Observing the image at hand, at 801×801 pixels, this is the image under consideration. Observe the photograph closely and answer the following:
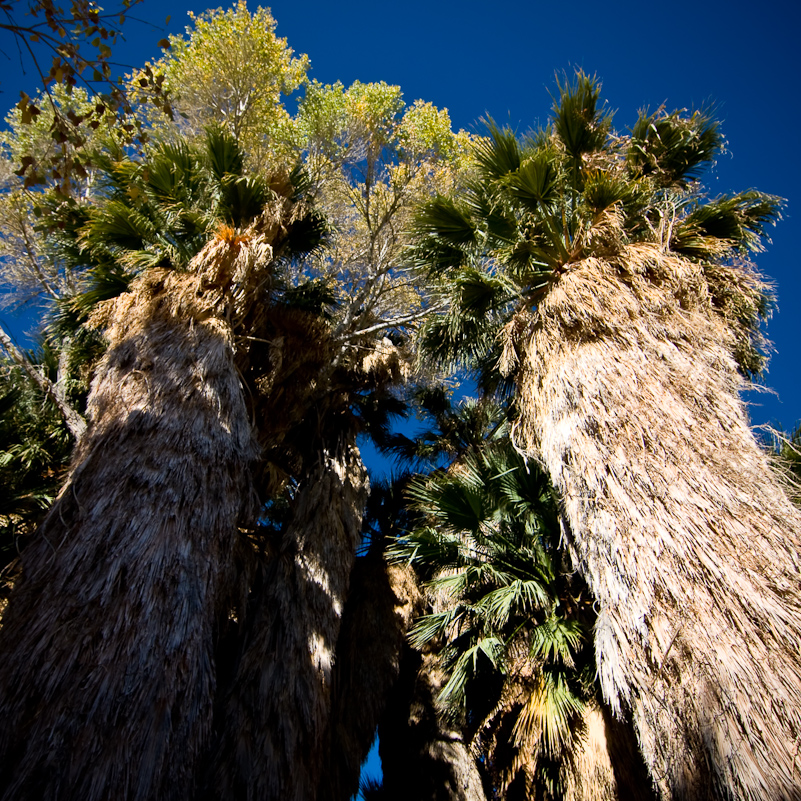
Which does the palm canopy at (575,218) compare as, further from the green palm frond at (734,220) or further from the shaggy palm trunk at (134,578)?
the shaggy palm trunk at (134,578)

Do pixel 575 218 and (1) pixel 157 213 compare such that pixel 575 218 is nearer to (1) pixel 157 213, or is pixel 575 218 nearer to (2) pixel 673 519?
(2) pixel 673 519

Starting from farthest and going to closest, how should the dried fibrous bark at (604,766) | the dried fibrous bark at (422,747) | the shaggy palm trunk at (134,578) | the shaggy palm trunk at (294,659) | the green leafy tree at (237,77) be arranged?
the green leafy tree at (237,77)
the dried fibrous bark at (422,747)
the shaggy palm trunk at (294,659)
the dried fibrous bark at (604,766)
the shaggy palm trunk at (134,578)

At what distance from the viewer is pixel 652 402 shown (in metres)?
4.09

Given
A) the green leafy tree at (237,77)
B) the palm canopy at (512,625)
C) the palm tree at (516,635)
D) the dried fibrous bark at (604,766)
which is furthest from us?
the green leafy tree at (237,77)

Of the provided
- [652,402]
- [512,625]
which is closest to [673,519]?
[652,402]

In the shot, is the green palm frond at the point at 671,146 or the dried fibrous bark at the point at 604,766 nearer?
the dried fibrous bark at the point at 604,766

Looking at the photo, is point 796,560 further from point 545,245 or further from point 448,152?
point 448,152

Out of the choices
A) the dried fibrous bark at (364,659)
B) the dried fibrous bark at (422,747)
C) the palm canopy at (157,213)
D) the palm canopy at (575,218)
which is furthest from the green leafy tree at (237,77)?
the dried fibrous bark at (422,747)

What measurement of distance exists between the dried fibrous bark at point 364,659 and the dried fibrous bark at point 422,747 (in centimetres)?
49

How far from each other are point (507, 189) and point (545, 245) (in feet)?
3.59

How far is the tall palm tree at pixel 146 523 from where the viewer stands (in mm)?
3643

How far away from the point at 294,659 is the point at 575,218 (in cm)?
594

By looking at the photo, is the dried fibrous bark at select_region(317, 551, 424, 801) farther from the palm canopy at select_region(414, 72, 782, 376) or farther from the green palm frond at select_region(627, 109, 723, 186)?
the green palm frond at select_region(627, 109, 723, 186)

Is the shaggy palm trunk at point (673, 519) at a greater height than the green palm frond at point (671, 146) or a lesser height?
lesser
